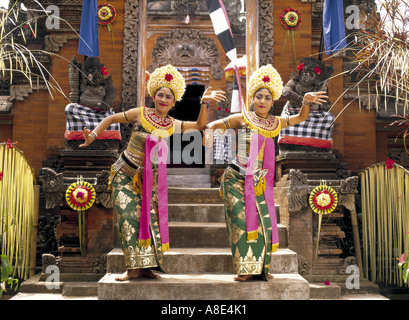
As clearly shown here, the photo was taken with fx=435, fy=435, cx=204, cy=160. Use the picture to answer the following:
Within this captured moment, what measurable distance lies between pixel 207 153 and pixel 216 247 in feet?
16.6

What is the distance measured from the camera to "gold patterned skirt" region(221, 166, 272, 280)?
11.8ft

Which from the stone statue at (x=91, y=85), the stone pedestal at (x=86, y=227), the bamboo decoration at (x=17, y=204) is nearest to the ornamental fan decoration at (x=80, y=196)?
the stone pedestal at (x=86, y=227)

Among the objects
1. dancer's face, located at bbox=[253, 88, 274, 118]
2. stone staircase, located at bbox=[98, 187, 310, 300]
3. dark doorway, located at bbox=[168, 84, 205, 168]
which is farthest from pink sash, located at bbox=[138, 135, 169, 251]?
dark doorway, located at bbox=[168, 84, 205, 168]

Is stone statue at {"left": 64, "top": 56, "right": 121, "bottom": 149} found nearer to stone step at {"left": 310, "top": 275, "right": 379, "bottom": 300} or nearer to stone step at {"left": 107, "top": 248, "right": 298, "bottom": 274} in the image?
stone step at {"left": 107, "top": 248, "right": 298, "bottom": 274}

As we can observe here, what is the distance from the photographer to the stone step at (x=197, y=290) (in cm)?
351

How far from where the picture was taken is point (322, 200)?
467cm

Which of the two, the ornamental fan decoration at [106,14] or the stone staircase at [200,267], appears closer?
the stone staircase at [200,267]

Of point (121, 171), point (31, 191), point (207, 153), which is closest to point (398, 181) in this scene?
point (121, 171)

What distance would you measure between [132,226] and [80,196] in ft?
4.12

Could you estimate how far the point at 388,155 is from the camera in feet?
22.8

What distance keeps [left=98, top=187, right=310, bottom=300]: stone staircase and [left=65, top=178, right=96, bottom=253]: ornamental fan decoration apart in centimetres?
67

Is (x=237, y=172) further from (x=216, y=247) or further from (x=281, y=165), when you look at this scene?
(x=281, y=165)

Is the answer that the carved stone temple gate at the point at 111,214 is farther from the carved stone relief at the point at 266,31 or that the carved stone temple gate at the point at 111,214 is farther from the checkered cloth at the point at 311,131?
the carved stone relief at the point at 266,31

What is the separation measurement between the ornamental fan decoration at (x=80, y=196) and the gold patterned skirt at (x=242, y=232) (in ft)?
5.35
